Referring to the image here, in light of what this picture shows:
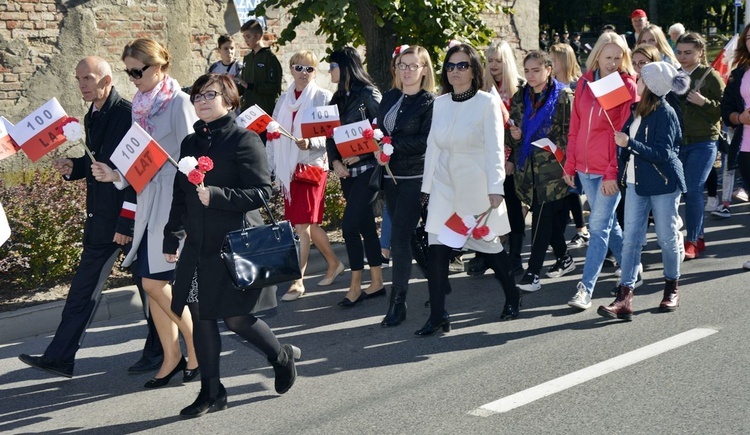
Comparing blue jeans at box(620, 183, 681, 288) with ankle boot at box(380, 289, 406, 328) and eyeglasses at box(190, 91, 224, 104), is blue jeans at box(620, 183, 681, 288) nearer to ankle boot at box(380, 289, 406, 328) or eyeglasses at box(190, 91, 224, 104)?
ankle boot at box(380, 289, 406, 328)

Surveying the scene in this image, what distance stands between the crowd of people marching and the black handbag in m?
0.12

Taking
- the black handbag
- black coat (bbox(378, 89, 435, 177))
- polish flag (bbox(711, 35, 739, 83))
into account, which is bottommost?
the black handbag

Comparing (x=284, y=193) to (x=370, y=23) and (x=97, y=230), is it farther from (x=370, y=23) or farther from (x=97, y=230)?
(x=370, y=23)

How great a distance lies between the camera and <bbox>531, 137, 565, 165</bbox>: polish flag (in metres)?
7.84

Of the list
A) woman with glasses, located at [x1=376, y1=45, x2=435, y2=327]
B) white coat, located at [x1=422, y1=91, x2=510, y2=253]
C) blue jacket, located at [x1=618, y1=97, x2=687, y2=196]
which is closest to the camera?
white coat, located at [x1=422, y1=91, x2=510, y2=253]

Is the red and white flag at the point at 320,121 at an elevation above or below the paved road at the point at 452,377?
above

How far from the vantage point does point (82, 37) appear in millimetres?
13445

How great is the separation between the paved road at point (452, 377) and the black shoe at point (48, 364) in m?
0.11

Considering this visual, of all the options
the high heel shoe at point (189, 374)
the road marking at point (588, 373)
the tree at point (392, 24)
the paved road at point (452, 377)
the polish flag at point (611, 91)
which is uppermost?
the tree at point (392, 24)

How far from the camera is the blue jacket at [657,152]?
676 centimetres

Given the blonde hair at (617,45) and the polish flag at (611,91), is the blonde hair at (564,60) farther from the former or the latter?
the polish flag at (611,91)

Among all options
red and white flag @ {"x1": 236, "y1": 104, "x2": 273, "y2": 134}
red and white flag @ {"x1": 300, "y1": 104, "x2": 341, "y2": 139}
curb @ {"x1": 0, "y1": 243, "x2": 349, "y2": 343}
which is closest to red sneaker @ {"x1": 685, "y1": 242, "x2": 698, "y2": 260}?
red and white flag @ {"x1": 300, "y1": 104, "x2": 341, "y2": 139}

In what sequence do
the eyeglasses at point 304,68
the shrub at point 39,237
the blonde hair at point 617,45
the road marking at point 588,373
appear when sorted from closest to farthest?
1. the road marking at point 588,373
2. the blonde hair at point 617,45
3. the eyeglasses at point 304,68
4. the shrub at point 39,237

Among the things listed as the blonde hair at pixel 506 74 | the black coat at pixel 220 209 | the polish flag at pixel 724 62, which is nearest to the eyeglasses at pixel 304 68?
the blonde hair at pixel 506 74
